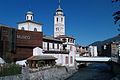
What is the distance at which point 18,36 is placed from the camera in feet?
179

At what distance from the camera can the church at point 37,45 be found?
54.7 m

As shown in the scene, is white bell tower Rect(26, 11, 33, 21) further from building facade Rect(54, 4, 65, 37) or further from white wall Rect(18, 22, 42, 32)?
building facade Rect(54, 4, 65, 37)

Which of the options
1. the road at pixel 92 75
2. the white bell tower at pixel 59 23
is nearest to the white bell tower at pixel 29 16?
the road at pixel 92 75

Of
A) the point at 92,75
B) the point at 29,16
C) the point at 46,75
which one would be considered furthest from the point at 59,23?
the point at 46,75

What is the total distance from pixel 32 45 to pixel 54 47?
54.1ft

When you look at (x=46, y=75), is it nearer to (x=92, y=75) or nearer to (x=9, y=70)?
(x=9, y=70)

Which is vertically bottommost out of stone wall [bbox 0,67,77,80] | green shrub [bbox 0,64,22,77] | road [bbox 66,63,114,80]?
road [bbox 66,63,114,80]

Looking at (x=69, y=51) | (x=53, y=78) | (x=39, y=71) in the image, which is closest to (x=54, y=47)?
(x=69, y=51)

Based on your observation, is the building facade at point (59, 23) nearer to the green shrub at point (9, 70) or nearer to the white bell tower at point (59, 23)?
the white bell tower at point (59, 23)

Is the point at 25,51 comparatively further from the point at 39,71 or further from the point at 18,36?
the point at 39,71

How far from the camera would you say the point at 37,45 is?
2382 inches

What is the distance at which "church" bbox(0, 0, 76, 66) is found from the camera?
54.7m

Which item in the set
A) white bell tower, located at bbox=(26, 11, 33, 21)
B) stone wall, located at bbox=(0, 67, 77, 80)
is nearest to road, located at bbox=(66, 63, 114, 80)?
stone wall, located at bbox=(0, 67, 77, 80)

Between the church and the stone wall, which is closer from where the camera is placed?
the stone wall
